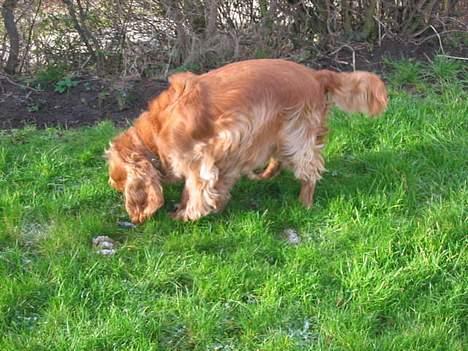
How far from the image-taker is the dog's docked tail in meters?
4.52

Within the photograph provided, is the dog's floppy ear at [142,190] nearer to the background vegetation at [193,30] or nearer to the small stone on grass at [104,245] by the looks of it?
the small stone on grass at [104,245]

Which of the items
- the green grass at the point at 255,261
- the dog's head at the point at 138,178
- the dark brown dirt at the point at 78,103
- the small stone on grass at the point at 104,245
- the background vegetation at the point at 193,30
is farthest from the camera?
the background vegetation at the point at 193,30

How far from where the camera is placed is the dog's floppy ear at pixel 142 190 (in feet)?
13.9

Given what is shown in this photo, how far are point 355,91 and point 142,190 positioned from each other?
154cm

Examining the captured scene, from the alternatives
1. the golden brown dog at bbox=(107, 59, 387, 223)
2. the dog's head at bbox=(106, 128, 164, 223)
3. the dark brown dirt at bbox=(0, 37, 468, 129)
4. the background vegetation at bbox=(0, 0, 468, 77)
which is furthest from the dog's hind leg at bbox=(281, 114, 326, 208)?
the background vegetation at bbox=(0, 0, 468, 77)

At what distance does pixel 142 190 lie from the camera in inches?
168

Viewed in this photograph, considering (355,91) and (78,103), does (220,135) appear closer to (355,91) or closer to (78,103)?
(355,91)

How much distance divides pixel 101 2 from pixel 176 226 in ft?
11.4

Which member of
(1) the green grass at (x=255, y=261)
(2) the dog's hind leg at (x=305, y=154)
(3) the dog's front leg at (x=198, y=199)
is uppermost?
(2) the dog's hind leg at (x=305, y=154)

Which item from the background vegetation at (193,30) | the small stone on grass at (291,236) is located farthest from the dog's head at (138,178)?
the background vegetation at (193,30)

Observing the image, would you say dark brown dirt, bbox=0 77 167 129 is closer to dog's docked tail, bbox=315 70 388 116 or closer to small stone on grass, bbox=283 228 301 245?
dog's docked tail, bbox=315 70 388 116

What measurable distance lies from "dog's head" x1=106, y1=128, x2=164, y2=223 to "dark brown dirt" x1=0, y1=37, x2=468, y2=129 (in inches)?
64.0

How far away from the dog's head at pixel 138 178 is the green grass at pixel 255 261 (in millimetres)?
115

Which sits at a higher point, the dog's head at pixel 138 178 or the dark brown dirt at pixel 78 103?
the dark brown dirt at pixel 78 103
